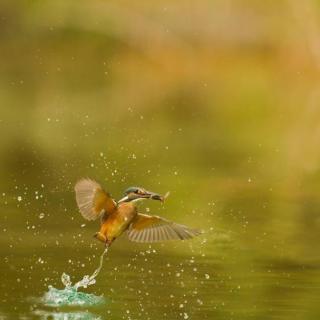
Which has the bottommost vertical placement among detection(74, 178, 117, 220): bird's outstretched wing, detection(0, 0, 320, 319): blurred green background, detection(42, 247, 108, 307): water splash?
Answer: detection(42, 247, 108, 307): water splash

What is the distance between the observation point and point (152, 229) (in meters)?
8.19

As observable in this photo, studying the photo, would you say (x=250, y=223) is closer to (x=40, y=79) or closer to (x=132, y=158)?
(x=132, y=158)

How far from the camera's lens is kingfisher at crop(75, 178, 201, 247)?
807cm

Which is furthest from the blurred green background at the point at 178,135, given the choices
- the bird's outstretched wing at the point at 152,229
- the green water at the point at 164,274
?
the bird's outstretched wing at the point at 152,229

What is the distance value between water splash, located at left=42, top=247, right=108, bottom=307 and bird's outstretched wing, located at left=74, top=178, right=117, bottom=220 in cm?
67

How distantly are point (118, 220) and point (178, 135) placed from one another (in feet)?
40.1

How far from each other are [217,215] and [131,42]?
89.4ft

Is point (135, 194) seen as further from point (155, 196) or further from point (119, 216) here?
point (155, 196)

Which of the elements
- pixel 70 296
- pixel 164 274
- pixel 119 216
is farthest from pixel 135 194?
pixel 164 274

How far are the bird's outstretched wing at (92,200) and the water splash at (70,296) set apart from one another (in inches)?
26.2

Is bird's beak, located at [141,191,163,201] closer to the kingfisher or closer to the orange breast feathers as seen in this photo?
the kingfisher

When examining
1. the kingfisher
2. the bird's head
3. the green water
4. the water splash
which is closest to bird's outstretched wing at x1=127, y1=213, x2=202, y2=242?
the kingfisher

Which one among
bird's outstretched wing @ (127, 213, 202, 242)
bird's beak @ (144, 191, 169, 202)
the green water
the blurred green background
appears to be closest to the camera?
bird's beak @ (144, 191, 169, 202)

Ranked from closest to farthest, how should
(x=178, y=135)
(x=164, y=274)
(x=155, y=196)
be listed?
(x=155, y=196)
(x=164, y=274)
(x=178, y=135)
